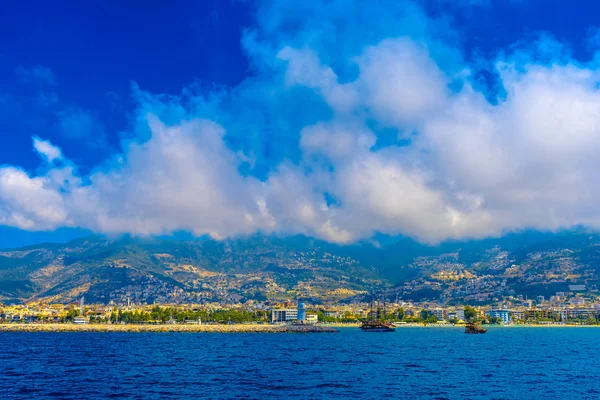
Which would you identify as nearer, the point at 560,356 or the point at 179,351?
the point at 560,356

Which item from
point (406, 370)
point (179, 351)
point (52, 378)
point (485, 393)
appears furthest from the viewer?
point (179, 351)

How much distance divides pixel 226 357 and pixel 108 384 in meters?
33.4

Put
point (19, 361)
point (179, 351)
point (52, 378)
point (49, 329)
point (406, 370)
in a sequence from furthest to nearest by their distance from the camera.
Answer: point (49, 329), point (179, 351), point (19, 361), point (406, 370), point (52, 378)

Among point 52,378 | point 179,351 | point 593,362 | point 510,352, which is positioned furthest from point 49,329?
point 593,362

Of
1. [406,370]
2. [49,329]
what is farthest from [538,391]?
[49,329]

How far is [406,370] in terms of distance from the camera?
7100 centimetres

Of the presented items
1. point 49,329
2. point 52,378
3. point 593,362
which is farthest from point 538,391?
point 49,329

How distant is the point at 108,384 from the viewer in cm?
5709

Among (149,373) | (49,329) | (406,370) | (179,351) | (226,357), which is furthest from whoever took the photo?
(49,329)

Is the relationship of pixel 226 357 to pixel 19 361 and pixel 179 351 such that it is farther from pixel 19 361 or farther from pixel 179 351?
pixel 19 361

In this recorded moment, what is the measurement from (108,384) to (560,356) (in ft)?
258

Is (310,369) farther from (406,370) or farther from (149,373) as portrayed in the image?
(149,373)

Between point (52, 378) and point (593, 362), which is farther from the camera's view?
point (593, 362)

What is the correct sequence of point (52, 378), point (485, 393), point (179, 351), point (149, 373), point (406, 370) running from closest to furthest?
point (485, 393), point (52, 378), point (149, 373), point (406, 370), point (179, 351)
